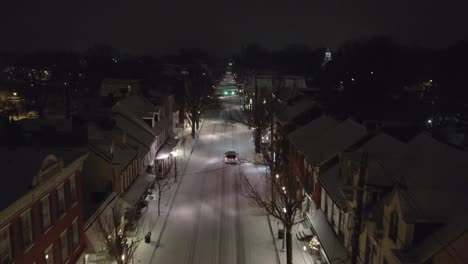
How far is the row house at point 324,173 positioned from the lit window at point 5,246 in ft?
47.4

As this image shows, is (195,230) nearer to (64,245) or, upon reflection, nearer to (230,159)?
(64,245)

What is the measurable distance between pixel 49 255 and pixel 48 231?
113 cm

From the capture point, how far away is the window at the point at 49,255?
1749 centimetres

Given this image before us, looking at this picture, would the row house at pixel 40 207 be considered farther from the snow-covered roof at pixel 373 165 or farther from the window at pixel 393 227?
the window at pixel 393 227

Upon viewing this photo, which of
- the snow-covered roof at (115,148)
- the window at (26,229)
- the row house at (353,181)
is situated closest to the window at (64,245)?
the window at (26,229)

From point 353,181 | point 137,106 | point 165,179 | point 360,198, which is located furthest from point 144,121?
point 360,198

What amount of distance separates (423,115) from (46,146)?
164 feet

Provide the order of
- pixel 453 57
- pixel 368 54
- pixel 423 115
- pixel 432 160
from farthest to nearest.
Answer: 1. pixel 368 54
2. pixel 453 57
3. pixel 423 115
4. pixel 432 160

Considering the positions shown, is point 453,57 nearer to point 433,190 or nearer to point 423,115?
point 423,115

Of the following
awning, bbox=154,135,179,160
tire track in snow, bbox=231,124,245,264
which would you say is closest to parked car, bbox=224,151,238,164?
tire track in snow, bbox=231,124,245,264

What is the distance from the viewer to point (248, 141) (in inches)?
2339

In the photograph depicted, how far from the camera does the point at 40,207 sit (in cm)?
1678

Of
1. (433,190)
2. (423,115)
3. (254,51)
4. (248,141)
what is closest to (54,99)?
(248,141)

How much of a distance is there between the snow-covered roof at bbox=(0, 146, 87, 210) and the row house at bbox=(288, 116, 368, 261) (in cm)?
1429
